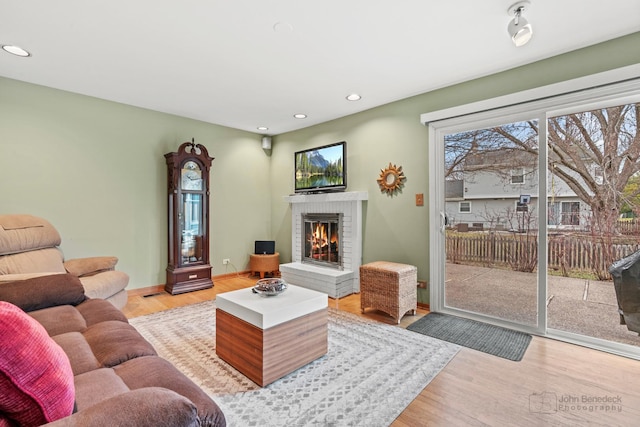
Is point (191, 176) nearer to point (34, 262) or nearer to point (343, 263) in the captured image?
point (34, 262)

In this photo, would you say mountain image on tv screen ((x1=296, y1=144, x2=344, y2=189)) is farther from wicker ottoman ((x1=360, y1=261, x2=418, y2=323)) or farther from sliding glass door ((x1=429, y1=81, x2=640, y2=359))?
wicker ottoman ((x1=360, y1=261, x2=418, y2=323))

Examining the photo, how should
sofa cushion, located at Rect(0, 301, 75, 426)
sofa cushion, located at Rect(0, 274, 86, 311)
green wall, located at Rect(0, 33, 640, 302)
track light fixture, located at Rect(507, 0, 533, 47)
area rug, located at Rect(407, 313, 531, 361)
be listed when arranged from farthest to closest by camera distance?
green wall, located at Rect(0, 33, 640, 302) → area rug, located at Rect(407, 313, 531, 361) → track light fixture, located at Rect(507, 0, 533, 47) → sofa cushion, located at Rect(0, 274, 86, 311) → sofa cushion, located at Rect(0, 301, 75, 426)

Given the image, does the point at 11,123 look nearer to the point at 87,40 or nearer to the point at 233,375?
the point at 87,40

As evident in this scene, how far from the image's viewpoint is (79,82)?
3074 mm

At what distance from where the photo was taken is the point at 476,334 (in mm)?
2607

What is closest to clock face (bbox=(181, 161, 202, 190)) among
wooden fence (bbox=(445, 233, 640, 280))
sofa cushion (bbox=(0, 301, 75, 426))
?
wooden fence (bbox=(445, 233, 640, 280))

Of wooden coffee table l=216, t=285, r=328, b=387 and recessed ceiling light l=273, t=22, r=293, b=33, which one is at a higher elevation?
recessed ceiling light l=273, t=22, r=293, b=33

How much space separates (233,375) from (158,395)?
1295 mm

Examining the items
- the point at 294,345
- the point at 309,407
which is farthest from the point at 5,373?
the point at 294,345

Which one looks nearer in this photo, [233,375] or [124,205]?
[233,375]

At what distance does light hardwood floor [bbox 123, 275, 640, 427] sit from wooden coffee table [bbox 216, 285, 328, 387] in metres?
0.73

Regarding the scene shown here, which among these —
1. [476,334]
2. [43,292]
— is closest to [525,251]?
[476,334]

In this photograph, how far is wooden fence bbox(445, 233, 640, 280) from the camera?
2.76 meters

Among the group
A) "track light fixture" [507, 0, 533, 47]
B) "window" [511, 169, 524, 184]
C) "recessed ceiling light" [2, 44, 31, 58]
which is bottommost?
"window" [511, 169, 524, 184]
